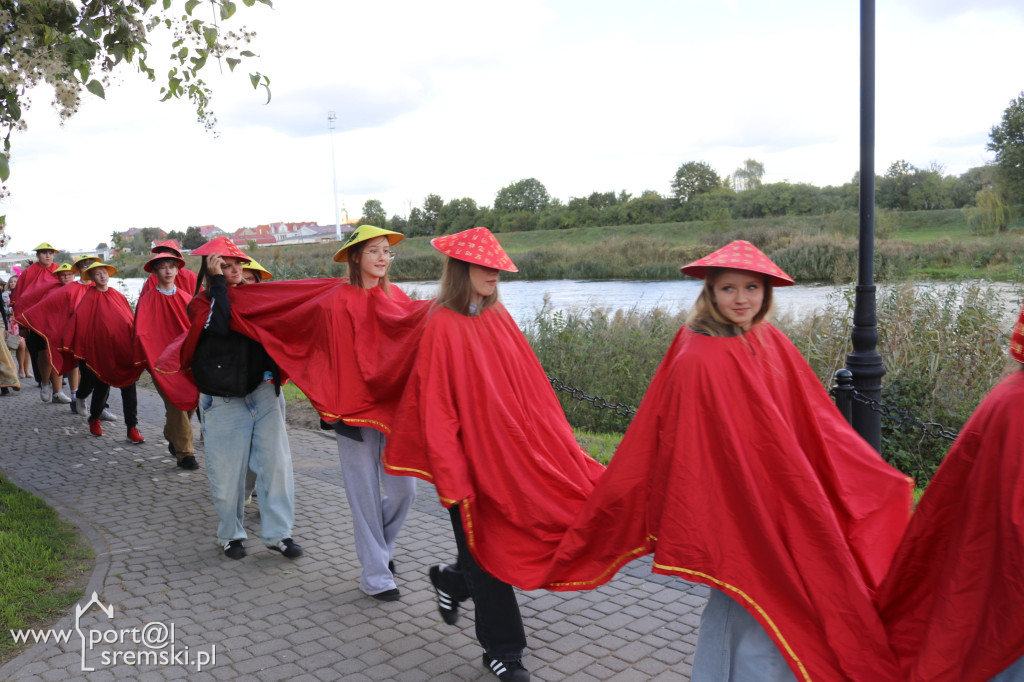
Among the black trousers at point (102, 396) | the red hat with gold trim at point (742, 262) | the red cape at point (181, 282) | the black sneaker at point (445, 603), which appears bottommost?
the black sneaker at point (445, 603)

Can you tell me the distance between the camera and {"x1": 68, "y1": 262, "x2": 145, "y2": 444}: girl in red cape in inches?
384

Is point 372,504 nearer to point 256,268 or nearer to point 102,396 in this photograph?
point 256,268

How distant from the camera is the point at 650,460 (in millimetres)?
3314

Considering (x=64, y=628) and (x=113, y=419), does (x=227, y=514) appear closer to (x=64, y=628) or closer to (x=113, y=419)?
(x=64, y=628)

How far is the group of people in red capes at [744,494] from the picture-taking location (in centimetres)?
255

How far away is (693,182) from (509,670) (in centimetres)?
4756

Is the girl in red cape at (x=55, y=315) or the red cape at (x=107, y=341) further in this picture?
the girl in red cape at (x=55, y=315)

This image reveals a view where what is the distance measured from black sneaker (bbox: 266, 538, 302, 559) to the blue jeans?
37mm

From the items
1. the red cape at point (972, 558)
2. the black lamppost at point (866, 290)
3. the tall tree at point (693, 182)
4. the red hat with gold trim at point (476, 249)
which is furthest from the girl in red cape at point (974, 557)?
the tall tree at point (693, 182)

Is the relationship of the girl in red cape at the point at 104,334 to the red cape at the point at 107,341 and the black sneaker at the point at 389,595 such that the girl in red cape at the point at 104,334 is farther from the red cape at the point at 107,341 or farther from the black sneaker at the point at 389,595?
the black sneaker at the point at 389,595

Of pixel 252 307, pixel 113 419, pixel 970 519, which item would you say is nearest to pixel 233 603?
pixel 252 307

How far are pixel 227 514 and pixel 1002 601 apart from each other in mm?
5267

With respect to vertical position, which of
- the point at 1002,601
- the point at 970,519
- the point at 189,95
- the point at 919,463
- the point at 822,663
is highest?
the point at 189,95

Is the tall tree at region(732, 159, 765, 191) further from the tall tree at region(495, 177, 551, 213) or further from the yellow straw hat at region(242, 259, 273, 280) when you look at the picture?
the yellow straw hat at region(242, 259, 273, 280)
